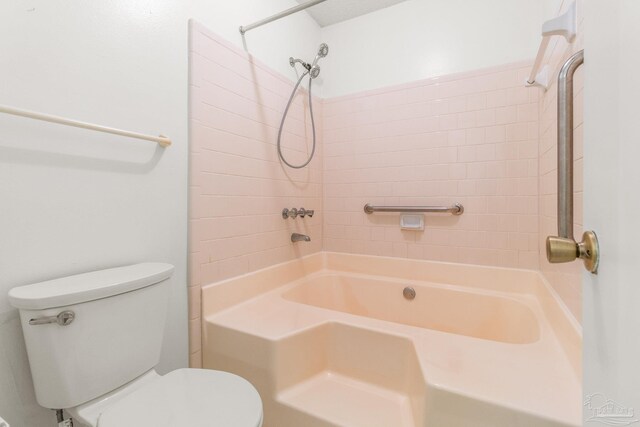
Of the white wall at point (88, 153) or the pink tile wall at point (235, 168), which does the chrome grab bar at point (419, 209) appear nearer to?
the pink tile wall at point (235, 168)

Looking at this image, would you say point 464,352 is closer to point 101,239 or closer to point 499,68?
point 101,239

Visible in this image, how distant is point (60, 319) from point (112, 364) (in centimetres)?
22

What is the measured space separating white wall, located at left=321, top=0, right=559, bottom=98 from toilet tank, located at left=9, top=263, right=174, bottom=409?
5.95ft

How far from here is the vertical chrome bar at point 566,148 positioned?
1.81 ft

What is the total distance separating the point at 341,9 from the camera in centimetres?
197

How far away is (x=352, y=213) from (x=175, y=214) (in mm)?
1207

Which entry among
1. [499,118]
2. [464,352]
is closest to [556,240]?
[464,352]

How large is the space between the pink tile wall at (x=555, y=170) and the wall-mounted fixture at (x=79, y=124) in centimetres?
146

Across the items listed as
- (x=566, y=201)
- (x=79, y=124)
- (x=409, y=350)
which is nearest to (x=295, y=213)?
(x=409, y=350)

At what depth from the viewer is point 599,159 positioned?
1.28ft

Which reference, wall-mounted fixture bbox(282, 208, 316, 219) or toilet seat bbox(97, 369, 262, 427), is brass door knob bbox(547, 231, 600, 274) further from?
wall-mounted fixture bbox(282, 208, 316, 219)

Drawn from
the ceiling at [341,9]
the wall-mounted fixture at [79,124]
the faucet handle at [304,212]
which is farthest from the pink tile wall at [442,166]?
the wall-mounted fixture at [79,124]

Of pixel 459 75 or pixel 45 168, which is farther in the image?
pixel 459 75

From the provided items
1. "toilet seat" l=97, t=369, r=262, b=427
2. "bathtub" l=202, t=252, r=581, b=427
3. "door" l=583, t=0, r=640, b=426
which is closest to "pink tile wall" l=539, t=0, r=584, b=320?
"bathtub" l=202, t=252, r=581, b=427
